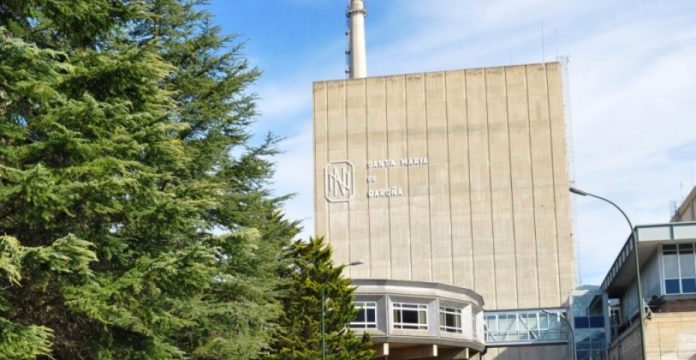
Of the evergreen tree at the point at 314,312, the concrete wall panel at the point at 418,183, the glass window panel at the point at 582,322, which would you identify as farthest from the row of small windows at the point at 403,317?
the concrete wall panel at the point at 418,183

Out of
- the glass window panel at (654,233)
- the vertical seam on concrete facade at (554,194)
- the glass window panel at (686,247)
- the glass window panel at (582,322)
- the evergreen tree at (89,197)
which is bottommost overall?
the evergreen tree at (89,197)

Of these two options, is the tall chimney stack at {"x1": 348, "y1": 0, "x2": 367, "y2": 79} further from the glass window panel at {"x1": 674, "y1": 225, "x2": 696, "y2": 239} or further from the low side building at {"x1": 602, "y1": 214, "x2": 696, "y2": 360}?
the glass window panel at {"x1": 674, "y1": 225, "x2": 696, "y2": 239}

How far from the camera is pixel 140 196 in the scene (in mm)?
17625

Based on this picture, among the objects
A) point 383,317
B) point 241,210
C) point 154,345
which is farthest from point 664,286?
point 154,345

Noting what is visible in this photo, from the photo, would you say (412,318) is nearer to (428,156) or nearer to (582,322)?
(582,322)

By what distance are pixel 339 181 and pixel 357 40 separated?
45.6ft

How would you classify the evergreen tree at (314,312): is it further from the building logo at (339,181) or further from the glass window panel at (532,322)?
the building logo at (339,181)

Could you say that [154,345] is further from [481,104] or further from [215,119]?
[481,104]

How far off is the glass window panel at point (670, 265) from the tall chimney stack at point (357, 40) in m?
42.7

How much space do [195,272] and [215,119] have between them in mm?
10715

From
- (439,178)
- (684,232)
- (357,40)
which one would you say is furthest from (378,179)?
(684,232)

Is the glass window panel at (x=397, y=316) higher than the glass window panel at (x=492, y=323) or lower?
lower

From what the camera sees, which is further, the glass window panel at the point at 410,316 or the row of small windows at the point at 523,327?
the row of small windows at the point at 523,327

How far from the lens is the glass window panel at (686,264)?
44.3 m
